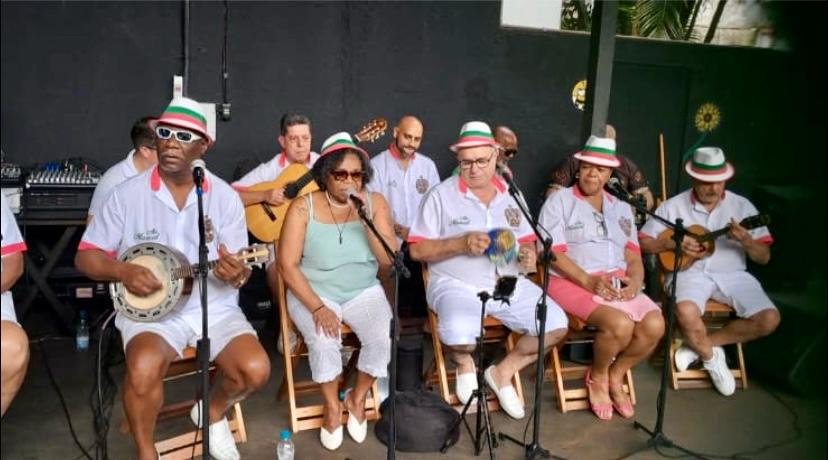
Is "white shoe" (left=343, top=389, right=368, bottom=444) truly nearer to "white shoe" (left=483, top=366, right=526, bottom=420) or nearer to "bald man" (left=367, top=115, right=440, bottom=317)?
"white shoe" (left=483, top=366, right=526, bottom=420)

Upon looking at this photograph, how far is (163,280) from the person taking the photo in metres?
3.06

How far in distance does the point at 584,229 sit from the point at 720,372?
1.07 meters

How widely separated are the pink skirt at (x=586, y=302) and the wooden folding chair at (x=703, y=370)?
0.96ft

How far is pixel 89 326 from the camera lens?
493 centimetres

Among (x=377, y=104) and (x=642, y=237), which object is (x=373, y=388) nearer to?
(x=642, y=237)

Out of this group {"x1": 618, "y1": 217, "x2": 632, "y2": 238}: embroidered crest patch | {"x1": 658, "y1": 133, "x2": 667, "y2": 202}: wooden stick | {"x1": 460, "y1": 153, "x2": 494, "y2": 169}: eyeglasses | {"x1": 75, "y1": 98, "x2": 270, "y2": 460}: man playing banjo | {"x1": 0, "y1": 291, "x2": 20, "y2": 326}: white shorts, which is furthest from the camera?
{"x1": 658, "y1": 133, "x2": 667, "y2": 202}: wooden stick

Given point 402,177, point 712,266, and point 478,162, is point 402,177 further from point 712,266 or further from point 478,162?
point 712,266

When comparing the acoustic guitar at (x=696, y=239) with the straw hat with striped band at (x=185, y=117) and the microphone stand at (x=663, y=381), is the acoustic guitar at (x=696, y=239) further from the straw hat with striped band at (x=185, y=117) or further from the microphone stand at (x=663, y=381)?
the straw hat with striped band at (x=185, y=117)

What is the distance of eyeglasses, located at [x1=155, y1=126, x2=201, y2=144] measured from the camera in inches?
125

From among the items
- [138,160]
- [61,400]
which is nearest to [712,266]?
[138,160]

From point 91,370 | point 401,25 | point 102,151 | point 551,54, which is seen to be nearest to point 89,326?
point 91,370

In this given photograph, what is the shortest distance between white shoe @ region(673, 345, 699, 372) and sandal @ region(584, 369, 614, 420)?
0.49 meters

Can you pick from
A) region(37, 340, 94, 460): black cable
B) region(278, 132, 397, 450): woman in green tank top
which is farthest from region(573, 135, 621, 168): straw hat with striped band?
region(37, 340, 94, 460): black cable

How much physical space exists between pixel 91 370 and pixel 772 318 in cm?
362
